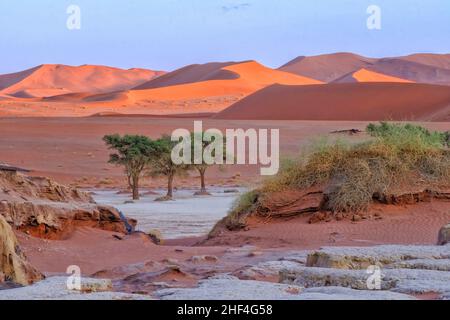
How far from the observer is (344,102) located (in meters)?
105

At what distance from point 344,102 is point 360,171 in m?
89.9

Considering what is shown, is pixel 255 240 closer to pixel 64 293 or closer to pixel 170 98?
pixel 64 293

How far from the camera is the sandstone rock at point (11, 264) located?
8.78 meters

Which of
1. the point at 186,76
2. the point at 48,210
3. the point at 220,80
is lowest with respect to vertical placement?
the point at 48,210

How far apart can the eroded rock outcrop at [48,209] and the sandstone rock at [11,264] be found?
4278 millimetres

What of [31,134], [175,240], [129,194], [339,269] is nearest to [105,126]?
[31,134]

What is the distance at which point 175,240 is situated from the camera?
18406mm

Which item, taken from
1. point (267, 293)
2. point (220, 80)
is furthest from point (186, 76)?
point (267, 293)

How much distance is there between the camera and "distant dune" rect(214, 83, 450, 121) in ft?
316

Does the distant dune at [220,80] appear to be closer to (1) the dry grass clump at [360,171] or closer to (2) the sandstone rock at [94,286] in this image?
(1) the dry grass clump at [360,171]

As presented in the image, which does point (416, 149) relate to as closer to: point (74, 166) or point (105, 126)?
point (74, 166)

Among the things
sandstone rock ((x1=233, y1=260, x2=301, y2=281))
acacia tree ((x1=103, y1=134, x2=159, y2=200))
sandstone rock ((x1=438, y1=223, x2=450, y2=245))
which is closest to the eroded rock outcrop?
sandstone rock ((x1=233, y1=260, x2=301, y2=281))

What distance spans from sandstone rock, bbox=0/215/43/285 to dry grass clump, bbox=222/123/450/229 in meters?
8.45

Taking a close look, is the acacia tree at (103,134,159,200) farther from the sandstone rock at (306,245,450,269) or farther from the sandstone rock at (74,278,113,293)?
the sandstone rock at (74,278,113,293)
